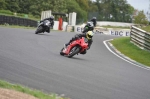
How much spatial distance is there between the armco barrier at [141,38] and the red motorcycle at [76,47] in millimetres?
7451

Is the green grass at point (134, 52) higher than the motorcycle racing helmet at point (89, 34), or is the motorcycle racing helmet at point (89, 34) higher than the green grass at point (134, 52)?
the motorcycle racing helmet at point (89, 34)

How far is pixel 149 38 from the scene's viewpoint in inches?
863

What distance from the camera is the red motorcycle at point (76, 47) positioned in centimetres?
1495

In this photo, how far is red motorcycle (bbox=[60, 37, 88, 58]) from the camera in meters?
14.9

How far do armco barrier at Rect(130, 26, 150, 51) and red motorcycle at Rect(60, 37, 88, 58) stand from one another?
745cm

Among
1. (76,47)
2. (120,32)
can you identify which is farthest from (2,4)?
(76,47)

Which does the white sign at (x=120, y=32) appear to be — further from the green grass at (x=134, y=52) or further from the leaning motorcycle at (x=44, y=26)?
the leaning motorcycle at (x=44, y=26)

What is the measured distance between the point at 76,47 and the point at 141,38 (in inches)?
353

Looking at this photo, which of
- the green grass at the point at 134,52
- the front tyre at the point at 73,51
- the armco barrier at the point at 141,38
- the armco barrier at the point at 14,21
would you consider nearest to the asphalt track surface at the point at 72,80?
the front tyre at the point at 73,51

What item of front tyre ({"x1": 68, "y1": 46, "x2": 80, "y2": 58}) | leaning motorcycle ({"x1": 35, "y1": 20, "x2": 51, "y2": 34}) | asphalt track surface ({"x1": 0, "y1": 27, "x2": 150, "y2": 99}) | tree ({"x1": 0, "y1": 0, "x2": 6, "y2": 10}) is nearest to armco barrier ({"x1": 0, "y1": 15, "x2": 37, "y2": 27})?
leaning motorcycle ({"x1": 35, "y1": 20, "x2": 51, "y2": 34})

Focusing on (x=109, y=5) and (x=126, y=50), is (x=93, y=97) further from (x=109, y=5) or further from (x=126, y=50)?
(x=109, y=5)

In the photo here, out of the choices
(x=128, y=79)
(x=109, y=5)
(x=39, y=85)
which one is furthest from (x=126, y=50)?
(x=109, y=5)

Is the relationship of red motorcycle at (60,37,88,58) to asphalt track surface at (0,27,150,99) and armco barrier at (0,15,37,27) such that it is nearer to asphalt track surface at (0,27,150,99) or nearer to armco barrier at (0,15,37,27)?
asphalt track surface at (0,27,150,99)

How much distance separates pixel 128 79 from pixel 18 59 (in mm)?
3043
